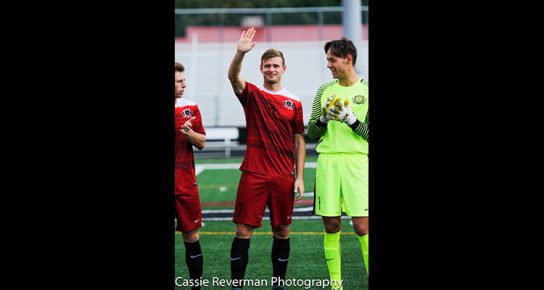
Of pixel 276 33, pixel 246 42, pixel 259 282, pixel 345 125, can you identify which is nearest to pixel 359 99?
pixel 345 125

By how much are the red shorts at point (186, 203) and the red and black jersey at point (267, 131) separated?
0.40 m

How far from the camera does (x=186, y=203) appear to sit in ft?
16.7

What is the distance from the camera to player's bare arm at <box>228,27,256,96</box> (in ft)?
15.0

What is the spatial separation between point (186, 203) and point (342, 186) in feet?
3.59

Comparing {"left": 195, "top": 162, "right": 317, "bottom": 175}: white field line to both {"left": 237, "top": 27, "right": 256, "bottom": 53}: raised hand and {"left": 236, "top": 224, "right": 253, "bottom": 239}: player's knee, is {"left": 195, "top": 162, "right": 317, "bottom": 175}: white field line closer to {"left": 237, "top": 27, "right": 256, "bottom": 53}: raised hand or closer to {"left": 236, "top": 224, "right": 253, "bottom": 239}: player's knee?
{"left": 236, "top": 224, "right": 253, "bottom": 239}: player's knee

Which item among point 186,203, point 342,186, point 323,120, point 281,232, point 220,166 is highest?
point 323,120

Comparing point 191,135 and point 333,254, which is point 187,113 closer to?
point 191,135

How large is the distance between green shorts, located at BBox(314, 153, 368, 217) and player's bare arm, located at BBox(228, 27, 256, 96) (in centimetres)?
84

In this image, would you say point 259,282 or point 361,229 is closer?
point 361,229

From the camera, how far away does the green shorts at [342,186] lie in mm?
5098

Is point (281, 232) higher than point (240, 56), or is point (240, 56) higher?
point (240, 56)

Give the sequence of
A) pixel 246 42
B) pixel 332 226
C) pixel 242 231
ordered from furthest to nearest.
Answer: pixel 332 226
pixel 242 231
pixel 246 42

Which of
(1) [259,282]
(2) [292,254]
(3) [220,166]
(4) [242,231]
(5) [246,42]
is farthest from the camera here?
(3) [220,166]

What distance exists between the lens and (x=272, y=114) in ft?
16.6
